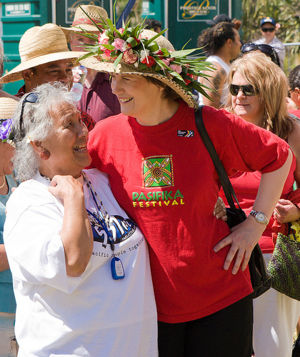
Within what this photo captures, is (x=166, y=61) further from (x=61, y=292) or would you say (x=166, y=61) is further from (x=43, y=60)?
(x=43, y=60)

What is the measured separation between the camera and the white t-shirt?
226cm

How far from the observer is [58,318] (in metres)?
2.33

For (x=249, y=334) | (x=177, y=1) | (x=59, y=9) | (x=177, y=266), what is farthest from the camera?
(x=177, y=1)

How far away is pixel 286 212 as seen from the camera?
11.4 ft

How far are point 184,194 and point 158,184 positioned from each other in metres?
0.12

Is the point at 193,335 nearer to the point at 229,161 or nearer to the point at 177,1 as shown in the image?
the point at 229,161

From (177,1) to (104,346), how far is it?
7.94 meters

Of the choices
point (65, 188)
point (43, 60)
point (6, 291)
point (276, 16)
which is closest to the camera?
point (65, 188)

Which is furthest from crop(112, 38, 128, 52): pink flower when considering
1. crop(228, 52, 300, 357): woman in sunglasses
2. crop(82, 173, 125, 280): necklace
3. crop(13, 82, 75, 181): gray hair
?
crop(228, 52, 300, 357): woman in sunglasses

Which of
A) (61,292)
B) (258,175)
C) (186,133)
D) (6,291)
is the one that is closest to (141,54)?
(186,133)

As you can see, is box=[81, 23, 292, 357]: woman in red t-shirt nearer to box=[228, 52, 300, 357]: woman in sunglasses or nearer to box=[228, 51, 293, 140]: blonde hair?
box=[228, 52, 300, 357]: woman in sunglasses

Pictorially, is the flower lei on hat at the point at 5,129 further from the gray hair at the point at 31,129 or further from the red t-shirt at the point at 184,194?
the red t-shirt at the point at 184,194

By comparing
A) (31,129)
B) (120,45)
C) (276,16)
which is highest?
(120,45)

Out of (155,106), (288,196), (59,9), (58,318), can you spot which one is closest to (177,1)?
(59,9)
